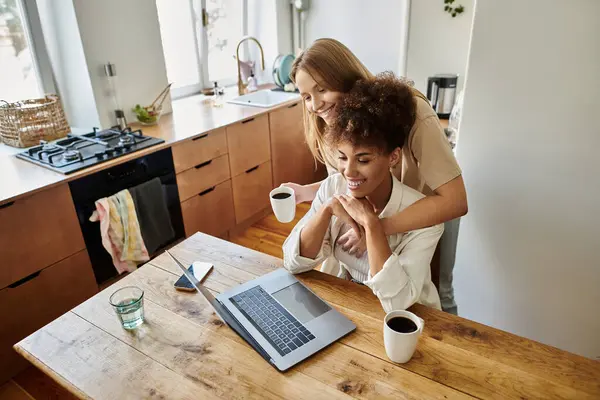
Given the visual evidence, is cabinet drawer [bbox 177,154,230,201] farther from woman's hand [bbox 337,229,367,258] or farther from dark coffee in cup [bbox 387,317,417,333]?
dark coffee in cup [bbox 387,317,417,333]

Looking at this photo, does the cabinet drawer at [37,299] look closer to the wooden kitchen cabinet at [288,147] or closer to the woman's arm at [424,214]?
the woman's arm at [424,214]

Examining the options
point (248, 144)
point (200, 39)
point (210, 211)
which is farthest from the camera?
point (200, 39)

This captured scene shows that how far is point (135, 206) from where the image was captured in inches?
87.4

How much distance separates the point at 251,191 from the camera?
10.1ft

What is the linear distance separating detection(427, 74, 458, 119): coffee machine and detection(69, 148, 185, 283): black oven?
1.89 meters

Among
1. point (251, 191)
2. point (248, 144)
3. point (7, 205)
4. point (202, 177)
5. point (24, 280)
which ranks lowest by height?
point (251, 191)

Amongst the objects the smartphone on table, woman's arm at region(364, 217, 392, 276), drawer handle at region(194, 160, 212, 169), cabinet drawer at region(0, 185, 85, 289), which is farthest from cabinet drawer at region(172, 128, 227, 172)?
woman's arm at region(364, 217, 392, 276)

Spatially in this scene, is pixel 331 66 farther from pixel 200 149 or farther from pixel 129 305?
pixel 200 149

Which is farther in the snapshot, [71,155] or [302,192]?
[71,155]

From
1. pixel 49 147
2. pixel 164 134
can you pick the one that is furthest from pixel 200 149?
pixel 49 147

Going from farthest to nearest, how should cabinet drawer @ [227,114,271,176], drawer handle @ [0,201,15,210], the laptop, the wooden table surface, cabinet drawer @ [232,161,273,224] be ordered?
cabinet drawer @ [232,161,273,224], cabinet drawer @ [227,114,271,176], drawer handle @ [0,201,15,210], the laptop, the wooden table surface

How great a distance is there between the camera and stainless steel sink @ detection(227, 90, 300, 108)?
130 inches

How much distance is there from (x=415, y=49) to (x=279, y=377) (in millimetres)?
3081

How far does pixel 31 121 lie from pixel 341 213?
196cm
